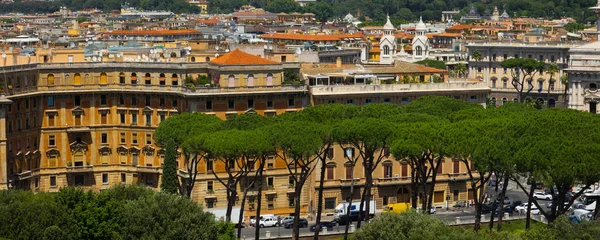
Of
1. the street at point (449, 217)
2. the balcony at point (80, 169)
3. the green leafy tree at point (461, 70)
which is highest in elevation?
the green leafy tree at point (461, 70)

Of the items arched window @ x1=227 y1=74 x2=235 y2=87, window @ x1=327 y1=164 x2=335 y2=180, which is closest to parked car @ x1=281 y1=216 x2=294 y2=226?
window @ x1=327 y1=164 x2=335 y2=180

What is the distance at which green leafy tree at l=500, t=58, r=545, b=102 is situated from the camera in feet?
489

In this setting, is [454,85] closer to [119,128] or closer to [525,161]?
[119,128]

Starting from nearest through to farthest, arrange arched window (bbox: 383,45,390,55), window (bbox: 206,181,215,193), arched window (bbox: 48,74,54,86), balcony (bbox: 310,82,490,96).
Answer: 1. window (bbox: 206,181,215,193)
2. arched window (bbox: 48,74,54,86)
3. balcony (bbox: 310,82,490,96)
4. arched window (bbox: 383,45,390,55)

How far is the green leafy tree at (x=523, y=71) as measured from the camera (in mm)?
149000

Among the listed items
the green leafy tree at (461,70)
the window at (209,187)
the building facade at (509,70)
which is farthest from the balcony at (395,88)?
the green leafy tree at (461,70)

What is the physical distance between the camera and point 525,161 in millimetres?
70312

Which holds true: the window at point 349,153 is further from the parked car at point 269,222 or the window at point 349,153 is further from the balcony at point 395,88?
the balcony at point 395,88

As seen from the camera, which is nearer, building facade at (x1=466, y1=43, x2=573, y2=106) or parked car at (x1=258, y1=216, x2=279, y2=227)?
parked car at (x1=258, y1=216, x2=279, y2=227)

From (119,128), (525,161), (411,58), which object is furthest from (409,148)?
(411,58)

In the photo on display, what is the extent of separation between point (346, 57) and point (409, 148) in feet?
235

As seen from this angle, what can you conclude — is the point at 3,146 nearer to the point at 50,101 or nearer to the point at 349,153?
the point at 50,101

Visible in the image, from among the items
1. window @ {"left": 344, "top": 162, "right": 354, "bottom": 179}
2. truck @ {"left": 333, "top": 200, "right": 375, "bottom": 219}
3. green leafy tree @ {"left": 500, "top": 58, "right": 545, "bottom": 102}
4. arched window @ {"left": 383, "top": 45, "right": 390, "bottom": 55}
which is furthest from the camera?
arched window @ {"left": 383, "top": 45, "right": 390, "bottom": 55}

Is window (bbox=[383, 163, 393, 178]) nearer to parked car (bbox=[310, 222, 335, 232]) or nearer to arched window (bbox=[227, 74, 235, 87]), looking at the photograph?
parked car (bbox=[310, 222, 335, 232])
